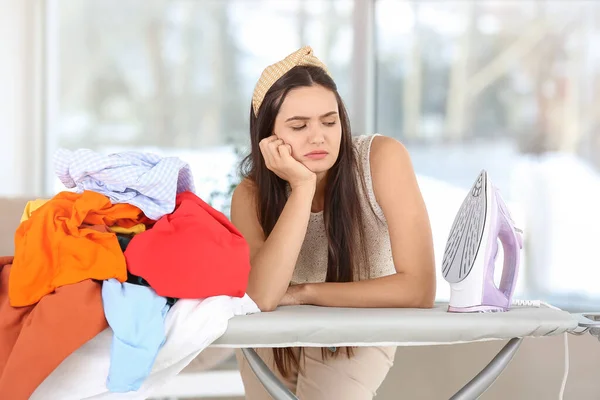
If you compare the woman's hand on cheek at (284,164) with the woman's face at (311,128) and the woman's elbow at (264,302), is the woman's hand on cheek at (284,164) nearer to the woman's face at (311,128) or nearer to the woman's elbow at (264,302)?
the woman's face at (311,128)

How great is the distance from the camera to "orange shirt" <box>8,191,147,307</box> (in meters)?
1.31

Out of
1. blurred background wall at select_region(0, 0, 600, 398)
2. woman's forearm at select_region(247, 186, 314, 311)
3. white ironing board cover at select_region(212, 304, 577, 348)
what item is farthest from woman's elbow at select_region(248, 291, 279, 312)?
blurred background wall at select_region(0, 0, 600, 398)

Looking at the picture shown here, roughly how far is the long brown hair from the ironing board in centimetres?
41

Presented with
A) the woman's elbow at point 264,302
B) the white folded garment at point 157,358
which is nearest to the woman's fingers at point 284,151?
the woman's elbow at point 264,302

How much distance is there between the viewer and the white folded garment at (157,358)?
4.25 feet

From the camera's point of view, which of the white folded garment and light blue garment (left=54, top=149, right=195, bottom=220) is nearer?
the white folded garment

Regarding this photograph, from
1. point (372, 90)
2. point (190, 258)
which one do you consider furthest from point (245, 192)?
point (372, 90)

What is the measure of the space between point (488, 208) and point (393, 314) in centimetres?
26

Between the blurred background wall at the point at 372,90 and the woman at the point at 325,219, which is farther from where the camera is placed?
the blurred background wall at the point at 372,90

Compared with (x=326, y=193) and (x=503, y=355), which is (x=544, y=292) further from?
(x=503, y=355)

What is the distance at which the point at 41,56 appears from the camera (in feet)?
12.6

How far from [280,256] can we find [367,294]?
185 mm

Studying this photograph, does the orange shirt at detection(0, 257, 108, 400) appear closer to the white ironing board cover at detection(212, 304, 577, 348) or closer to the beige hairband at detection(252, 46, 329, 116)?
the white ironing board cover at detection(212, 304, 577, 348)

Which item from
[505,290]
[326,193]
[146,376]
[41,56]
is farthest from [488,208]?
[41,56]
